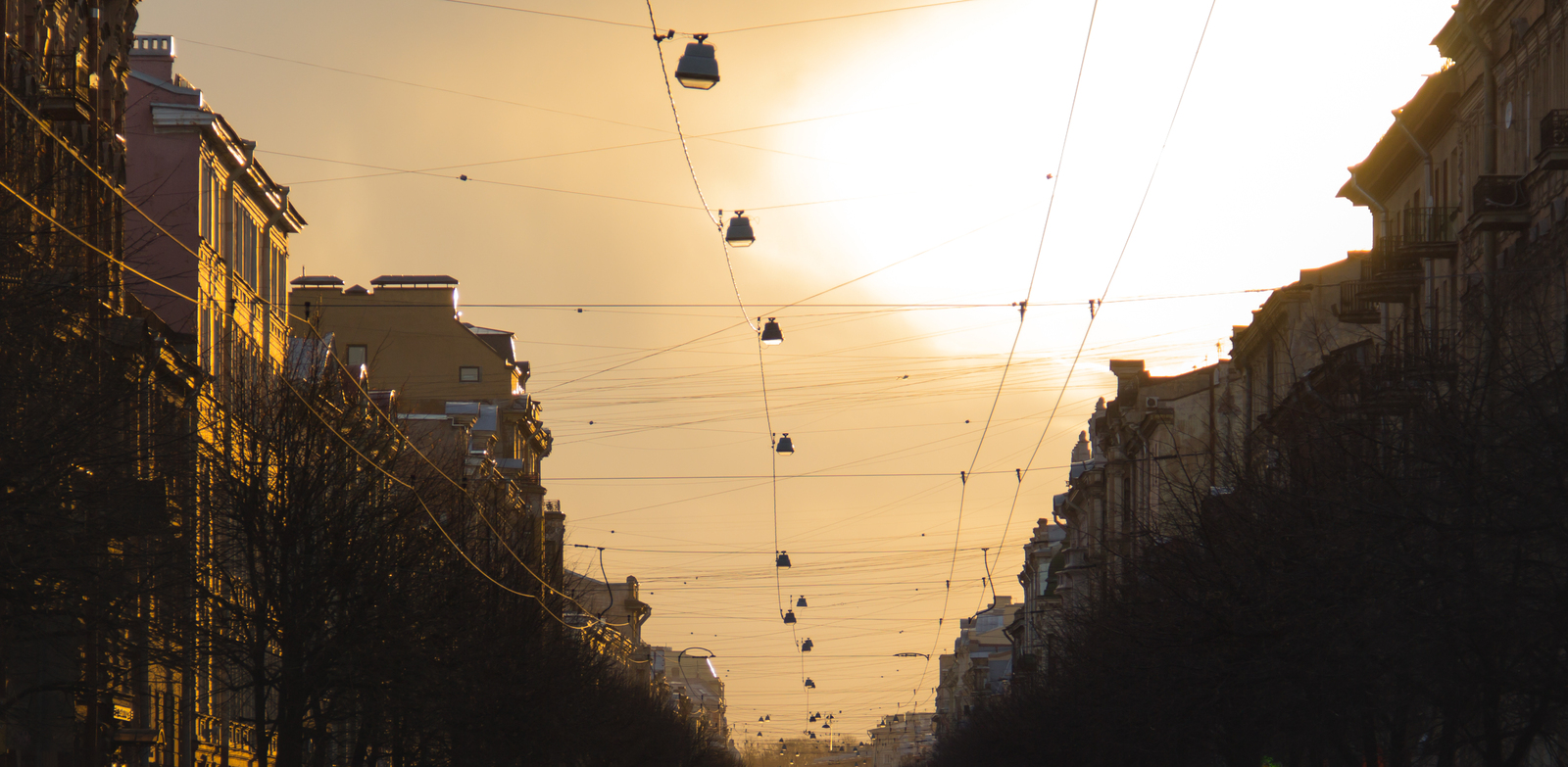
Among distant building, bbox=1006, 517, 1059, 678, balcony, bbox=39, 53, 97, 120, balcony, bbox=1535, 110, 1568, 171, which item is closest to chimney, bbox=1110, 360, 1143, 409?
distant building, bbox=1006, 517, 1059, 678

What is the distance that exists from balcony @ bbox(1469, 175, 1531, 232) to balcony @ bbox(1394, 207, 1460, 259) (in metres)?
3.63

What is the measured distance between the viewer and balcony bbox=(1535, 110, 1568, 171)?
3005 cm

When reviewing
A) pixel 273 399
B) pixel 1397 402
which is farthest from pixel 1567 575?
pixel 273 399

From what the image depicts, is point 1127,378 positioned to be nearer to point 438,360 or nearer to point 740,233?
point 438,360

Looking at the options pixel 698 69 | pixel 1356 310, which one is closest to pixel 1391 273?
pixel 1356 310

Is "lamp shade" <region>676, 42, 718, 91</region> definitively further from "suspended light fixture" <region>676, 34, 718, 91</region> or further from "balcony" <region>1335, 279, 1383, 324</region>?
"balcony" <region>1335, 279, 1383, 324</region>

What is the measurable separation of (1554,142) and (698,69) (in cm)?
1423

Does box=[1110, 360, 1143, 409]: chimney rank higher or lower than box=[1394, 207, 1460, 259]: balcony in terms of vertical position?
higher

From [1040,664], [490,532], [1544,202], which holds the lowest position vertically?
[1040,664]

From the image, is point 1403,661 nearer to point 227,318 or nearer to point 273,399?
point 273,399

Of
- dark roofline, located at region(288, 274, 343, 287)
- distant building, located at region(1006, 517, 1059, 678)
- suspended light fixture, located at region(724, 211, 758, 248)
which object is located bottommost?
distant building, located at region(1006, 517, 1059, 678)

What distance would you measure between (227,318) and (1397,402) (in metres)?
31.5

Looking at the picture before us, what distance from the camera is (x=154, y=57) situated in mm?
49219

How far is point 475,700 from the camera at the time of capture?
40.6 metres
